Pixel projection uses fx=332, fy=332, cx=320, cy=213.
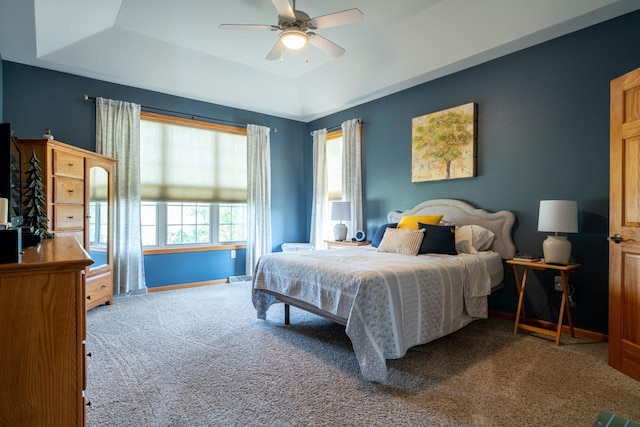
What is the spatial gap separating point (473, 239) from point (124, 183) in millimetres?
4386

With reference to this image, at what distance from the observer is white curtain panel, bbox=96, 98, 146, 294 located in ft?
14.2

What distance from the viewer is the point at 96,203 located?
3920 mm

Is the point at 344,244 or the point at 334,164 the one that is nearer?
the point at 344,244

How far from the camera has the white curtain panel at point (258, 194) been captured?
5.52 metres

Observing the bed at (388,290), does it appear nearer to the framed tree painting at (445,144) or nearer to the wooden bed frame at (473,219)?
the wooden bed frame at (473,219)

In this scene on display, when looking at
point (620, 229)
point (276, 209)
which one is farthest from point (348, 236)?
point (620, 229)

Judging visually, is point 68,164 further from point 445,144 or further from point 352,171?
point 445,144

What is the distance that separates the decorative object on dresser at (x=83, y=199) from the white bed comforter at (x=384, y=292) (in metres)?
1.98

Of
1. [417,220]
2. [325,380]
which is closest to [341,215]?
[417,220]

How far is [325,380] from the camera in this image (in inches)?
87.4

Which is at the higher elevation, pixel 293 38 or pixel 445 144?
pixel 293 38

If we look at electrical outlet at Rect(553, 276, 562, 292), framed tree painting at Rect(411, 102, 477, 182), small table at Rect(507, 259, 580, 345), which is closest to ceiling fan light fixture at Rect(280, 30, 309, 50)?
framed tree painting at Rect(411, 102, 477, 182)

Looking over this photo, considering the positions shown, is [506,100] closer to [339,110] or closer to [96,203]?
[339,110]

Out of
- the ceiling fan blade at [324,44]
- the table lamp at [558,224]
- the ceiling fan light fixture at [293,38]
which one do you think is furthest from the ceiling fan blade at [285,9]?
the table lamp at [558,224]
